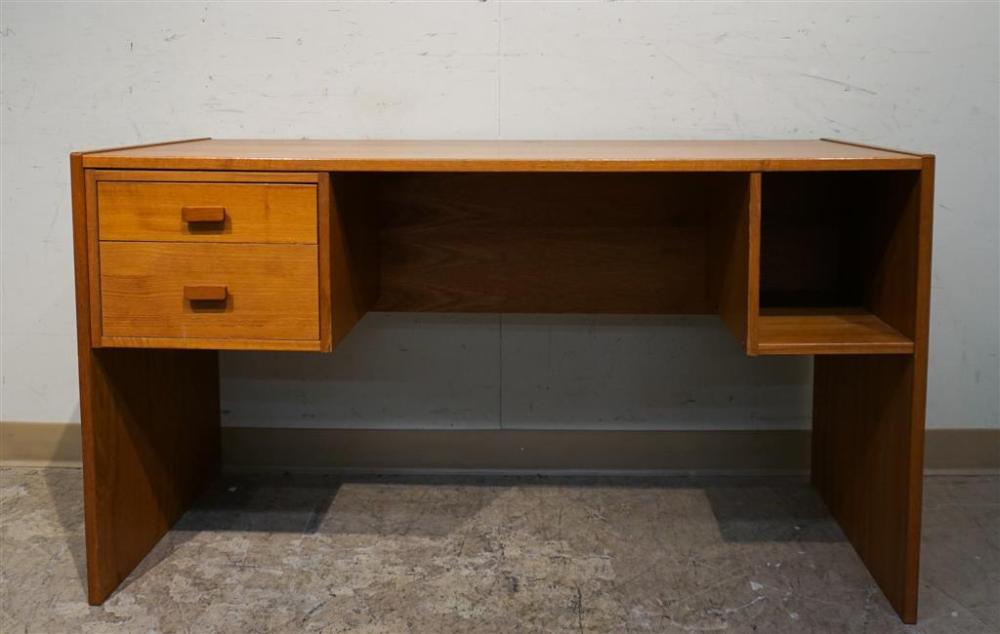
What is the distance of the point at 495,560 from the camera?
1959 millimetres

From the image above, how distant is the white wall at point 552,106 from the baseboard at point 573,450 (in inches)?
1.6

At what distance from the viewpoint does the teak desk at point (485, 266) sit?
1.71m

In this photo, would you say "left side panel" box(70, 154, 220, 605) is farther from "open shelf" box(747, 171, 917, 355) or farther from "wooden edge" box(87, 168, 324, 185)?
"open shelf" box(747, 171, 917, 355)

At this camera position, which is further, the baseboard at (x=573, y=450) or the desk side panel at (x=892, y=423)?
the baseboard at (x=573, y=450)

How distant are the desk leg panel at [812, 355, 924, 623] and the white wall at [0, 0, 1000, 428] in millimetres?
221

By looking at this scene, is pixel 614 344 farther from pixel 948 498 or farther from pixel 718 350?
pixel 948 498

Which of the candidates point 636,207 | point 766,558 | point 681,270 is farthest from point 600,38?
point 766,558

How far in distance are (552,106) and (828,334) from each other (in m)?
0.82

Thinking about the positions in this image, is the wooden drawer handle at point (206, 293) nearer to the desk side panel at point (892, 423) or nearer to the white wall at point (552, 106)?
the white wall at point (552, 106)

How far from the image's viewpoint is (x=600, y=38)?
2246 millimetres

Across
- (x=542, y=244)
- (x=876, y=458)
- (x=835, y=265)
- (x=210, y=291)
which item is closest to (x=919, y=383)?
(x=876, y=458)

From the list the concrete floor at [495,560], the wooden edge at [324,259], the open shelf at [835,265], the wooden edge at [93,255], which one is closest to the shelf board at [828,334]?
the open shelf at [835,265]

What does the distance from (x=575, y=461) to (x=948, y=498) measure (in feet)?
2.64

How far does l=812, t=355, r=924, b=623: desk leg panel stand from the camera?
1727 millimetres
